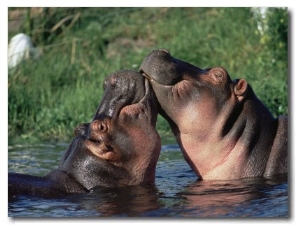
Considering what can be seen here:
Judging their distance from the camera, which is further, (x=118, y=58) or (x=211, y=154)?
(x=118, y=58)

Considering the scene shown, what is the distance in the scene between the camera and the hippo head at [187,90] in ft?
20.5

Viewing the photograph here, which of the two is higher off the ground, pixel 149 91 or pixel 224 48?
pixel 224 48

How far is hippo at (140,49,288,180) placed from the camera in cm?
632

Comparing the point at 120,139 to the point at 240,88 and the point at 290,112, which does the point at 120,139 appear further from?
the point at 290,112

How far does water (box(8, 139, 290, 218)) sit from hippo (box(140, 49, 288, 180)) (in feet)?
0.39

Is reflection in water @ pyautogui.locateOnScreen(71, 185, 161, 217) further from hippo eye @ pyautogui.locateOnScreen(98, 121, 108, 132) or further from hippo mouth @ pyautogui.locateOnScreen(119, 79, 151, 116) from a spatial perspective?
hippo mouth @ pyautogui.locateOnScreen(119, 79, 151, 116)

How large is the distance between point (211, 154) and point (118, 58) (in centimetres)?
465

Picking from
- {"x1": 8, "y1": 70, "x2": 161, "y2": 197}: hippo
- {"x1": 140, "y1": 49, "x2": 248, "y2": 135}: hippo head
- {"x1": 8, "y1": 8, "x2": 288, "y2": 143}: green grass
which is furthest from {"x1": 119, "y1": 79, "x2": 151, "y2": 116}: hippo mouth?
{"x1": 8, "y1": 8, "x2": 288, "y2": 143}: green grass

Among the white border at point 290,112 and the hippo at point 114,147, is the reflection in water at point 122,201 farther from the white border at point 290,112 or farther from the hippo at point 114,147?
the white border at point 290,112

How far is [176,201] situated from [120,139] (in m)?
0.56

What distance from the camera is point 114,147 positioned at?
6.20 m

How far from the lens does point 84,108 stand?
9812mm
